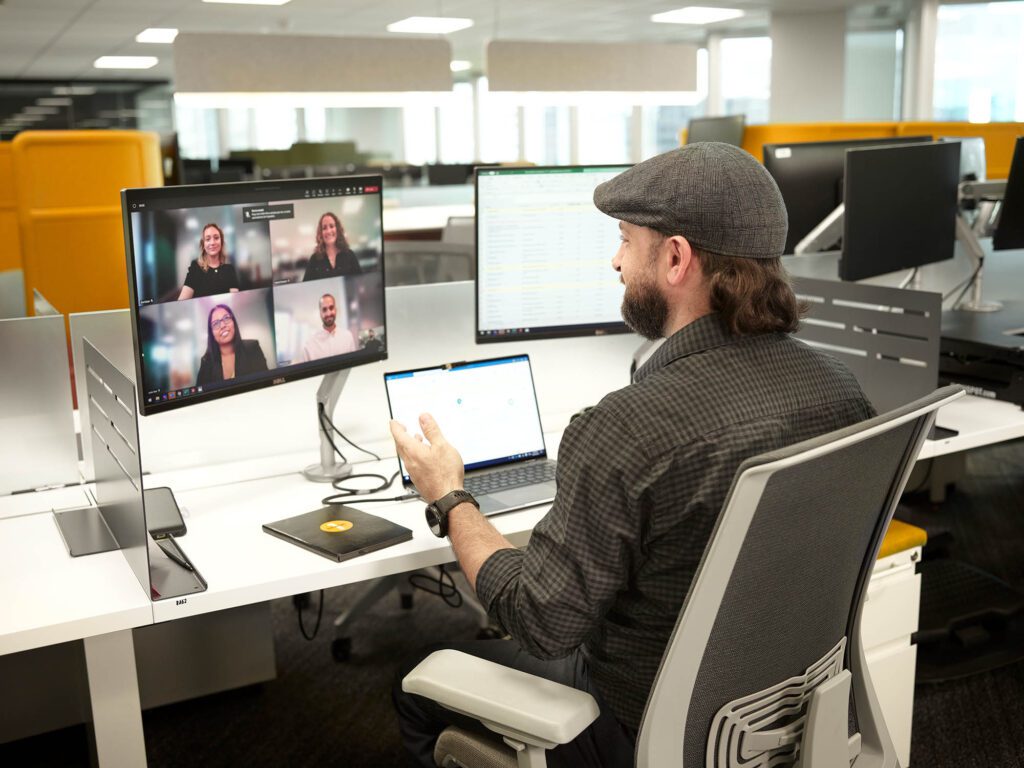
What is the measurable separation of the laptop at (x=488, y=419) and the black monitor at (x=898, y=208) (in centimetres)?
92

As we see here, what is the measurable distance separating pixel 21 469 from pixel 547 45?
3.97 metres

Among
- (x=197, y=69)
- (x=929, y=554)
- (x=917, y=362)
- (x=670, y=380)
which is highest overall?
(x=197, y=69)

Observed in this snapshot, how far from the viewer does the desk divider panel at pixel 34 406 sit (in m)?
1.83

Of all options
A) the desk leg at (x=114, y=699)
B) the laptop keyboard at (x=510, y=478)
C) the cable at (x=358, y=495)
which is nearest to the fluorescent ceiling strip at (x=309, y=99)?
the cable at (x=358, y=495)

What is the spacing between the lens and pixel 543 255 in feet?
6.94

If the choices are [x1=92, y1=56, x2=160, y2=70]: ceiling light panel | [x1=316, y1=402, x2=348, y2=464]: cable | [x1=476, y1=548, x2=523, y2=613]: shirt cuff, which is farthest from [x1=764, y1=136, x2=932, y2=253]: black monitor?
[x1=92, y1=56, x2=160, y2=70]: ceiling light panel

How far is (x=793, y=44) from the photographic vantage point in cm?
963

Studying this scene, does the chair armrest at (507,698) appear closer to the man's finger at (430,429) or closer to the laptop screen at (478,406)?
the man's finger at (430,429)

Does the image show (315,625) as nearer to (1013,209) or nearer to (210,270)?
(210,270)

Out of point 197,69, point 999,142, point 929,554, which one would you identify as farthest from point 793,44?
point 929,554

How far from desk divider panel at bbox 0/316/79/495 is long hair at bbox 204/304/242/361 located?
0.37 m

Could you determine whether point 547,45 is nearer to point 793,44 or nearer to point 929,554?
point 929,554

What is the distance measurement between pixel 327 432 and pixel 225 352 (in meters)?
0.31

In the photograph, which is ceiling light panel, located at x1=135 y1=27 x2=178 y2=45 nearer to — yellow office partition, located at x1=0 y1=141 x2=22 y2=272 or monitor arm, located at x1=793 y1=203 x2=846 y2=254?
yellow office partition, located at x1=0 y1=141 x2=22 y2=272
